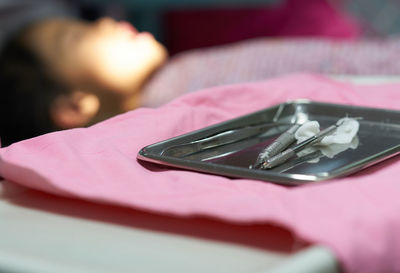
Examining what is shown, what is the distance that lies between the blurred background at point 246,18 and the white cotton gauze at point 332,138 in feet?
3.86

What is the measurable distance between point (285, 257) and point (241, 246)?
0.03 meters

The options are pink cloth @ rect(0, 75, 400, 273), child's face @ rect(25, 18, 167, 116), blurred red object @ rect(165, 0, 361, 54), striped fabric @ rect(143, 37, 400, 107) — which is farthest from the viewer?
blurred red object @ rect(165, 0, 361, 54)

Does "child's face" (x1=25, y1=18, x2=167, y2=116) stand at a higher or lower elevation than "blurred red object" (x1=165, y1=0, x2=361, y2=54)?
lower

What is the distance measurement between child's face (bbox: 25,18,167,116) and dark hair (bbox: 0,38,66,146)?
0.10 feet

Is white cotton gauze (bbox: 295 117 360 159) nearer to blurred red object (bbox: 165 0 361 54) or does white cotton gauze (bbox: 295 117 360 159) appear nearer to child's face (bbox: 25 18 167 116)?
child's face (bbox: 25 18 167 116)

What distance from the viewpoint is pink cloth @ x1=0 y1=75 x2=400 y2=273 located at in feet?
1.02

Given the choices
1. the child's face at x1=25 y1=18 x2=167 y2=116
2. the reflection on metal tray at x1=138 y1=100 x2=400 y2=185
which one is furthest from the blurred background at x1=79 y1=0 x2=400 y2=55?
the reflection on metal tray at x1=138 y1=100 x2=400 y2=185

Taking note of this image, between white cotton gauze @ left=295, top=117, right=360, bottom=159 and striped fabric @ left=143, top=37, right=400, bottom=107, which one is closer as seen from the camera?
white cotton gauze @ left=295, top=117, right=360, bottom=159

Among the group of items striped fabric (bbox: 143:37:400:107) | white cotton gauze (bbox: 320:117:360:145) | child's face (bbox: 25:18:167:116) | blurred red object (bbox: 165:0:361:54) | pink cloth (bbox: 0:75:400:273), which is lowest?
pink cloth (bbox: 0:75:400:273)

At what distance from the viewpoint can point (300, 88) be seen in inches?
24.7

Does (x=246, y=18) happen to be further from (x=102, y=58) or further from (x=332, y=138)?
(x=332, y=138)

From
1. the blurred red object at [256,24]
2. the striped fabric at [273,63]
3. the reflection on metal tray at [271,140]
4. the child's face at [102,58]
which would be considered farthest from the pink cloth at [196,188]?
the blurred red object at [256,24]

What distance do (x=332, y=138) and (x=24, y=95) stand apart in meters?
1.11

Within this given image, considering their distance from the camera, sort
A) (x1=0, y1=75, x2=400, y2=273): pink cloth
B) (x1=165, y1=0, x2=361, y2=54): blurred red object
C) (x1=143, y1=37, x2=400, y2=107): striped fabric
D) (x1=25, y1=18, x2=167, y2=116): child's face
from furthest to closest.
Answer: (x1=165, y1=0, x2=361, y2=54): blurred red object, (x1=25, y1=18, x2=167, y2=116): child's face, (x1=143, y1=37, x2=400, y2=107): striped fabric, (x1=0, y1=75, x2=400, y2=273): pink cloth
